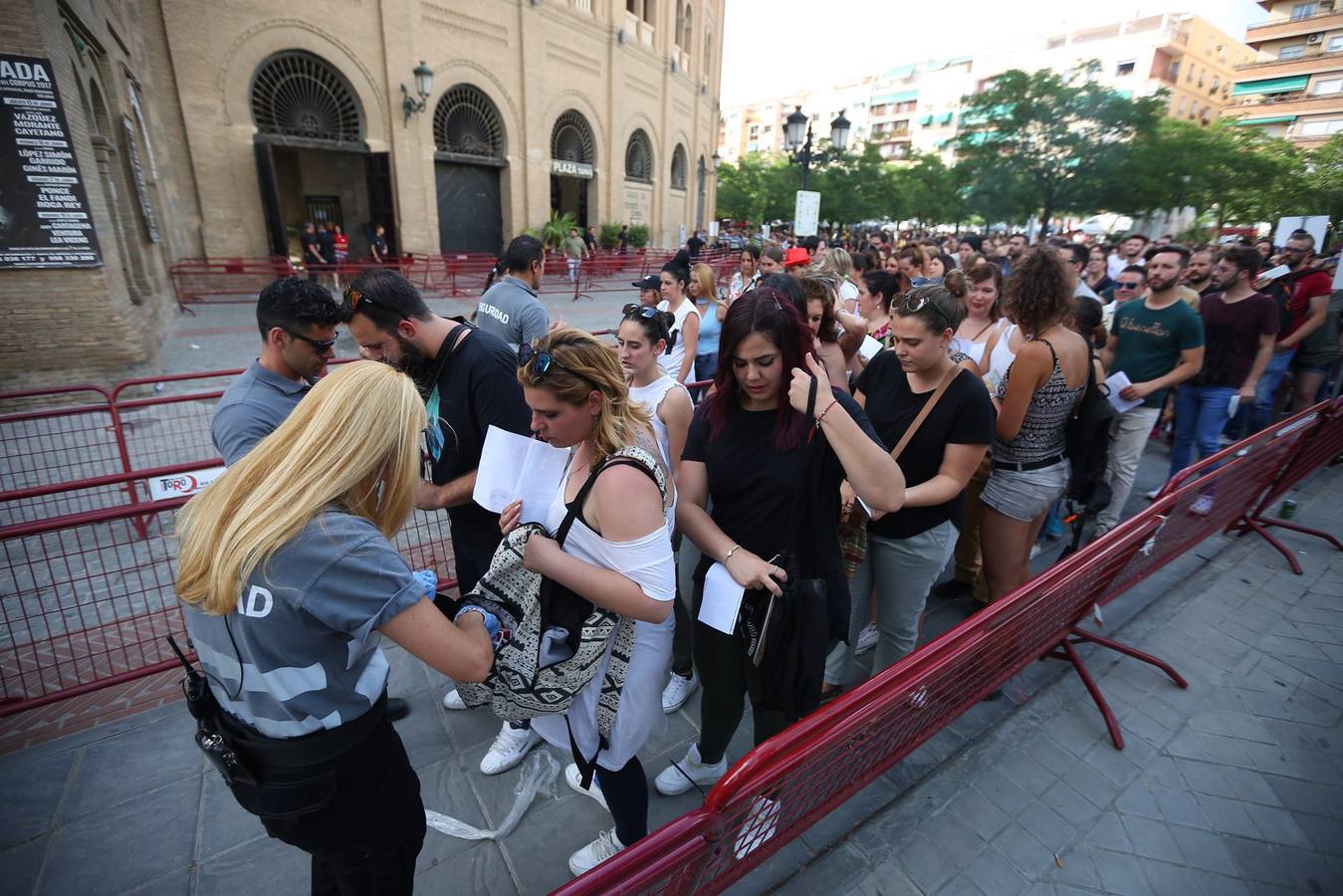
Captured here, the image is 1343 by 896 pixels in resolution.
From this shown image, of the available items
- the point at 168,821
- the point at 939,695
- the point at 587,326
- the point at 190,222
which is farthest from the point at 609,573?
the point at 190,222

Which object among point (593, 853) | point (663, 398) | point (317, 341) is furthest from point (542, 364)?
point (593, 853)

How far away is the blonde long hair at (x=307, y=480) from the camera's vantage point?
129 centimetres

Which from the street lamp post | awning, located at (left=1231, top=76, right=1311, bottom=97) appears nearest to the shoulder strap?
the street lamp post

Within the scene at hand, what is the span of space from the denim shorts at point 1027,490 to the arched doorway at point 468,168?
20.3 metres

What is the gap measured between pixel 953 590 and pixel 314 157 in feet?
74.4

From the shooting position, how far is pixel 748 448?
2227 millimetres

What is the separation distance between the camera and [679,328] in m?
5.01

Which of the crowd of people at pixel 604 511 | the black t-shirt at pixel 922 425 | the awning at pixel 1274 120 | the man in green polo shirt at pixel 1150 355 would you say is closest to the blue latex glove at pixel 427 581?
the crowd of people at pixel 604 511

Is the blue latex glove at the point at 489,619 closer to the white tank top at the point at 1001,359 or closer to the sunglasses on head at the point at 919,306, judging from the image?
the sunglasses on head at the point at 919,306

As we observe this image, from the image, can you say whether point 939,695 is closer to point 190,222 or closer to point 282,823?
point 282,823

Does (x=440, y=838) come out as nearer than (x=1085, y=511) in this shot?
Yes

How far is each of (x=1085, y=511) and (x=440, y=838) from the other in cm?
386

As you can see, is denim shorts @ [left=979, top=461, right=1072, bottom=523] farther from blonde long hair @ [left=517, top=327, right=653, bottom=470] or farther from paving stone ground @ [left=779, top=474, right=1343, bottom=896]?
blonde long hair @ [left=517, top=327, right=653, bottom=470]

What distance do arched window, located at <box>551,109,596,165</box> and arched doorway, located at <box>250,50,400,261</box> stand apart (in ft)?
25.3
